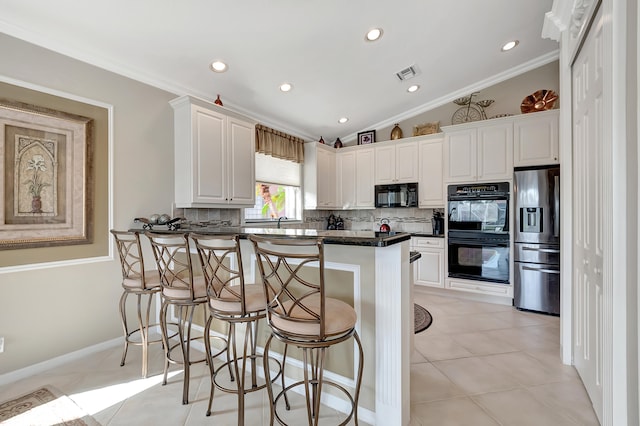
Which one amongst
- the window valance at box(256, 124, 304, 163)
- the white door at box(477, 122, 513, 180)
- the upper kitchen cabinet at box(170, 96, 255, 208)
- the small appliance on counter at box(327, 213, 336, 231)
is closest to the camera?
the upper kitchen cabinet at box(170, 96, 255, 208)

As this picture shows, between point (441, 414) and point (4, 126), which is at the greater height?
point (4, 126)

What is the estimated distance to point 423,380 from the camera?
80.9 inches

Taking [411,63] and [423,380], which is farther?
[411,63]

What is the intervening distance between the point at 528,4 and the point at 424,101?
1.86 metres

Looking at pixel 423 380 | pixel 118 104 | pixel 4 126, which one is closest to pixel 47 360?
pixel 4 126

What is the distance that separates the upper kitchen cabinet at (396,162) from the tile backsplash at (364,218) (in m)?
0.63

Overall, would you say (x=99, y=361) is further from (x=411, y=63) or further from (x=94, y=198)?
(x=411, y=63)

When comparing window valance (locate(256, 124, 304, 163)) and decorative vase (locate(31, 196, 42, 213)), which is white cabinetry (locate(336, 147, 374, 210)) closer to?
window valance (locate(256, 124, 304, 163))

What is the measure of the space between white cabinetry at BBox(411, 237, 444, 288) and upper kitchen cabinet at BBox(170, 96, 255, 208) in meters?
2.72

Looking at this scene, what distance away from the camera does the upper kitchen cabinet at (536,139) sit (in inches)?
134

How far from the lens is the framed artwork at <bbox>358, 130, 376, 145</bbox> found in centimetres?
513

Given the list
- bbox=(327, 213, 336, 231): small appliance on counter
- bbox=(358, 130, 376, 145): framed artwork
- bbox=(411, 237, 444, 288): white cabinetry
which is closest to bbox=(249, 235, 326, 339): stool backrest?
bbox=(411, 237, 444, 288): white cabinetry

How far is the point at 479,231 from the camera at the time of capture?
3758mm

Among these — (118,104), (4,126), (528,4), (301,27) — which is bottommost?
(4,126)
